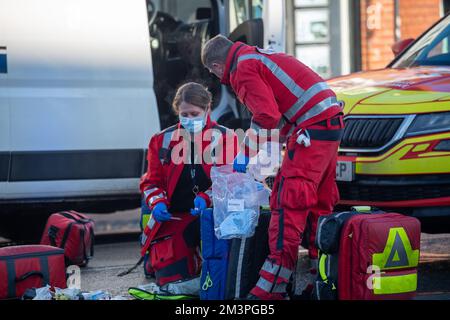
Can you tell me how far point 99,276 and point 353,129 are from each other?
78.4 inches

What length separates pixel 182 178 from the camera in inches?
238

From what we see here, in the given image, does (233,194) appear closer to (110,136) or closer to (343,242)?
(343,242)

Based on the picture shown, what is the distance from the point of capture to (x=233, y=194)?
213 inches

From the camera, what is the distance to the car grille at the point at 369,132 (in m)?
6.02

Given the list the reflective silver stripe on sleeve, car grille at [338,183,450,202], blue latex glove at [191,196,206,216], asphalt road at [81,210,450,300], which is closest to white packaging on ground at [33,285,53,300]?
asphalt road at [81,210,450,300]

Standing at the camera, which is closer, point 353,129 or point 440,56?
point 353,129

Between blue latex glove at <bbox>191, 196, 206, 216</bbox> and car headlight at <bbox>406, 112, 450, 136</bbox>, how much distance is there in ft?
4.25

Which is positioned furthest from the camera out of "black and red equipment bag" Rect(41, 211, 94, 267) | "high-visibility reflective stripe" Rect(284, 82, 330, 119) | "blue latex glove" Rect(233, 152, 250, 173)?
"black and red equipment bag" Rect(41, 211, 94, 267)

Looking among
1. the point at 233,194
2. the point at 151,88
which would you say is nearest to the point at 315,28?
the point at 151,88

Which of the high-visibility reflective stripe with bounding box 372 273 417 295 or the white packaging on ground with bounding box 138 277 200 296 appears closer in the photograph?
the high-visibility reflective stripe with bounding box 372 273 417 295

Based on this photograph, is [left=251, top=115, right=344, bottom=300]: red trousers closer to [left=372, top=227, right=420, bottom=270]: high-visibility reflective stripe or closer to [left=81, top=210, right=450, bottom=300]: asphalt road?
[left=372, top=227, right=420, bottom=270]: high-visibility reflective stripe

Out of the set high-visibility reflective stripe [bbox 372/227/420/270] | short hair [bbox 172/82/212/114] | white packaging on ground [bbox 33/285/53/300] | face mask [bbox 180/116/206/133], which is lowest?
white packaging on ground [bbox 33/285/53/300]

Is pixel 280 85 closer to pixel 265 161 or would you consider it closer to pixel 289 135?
pixel 289 135

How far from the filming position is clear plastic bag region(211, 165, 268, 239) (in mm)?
5277
